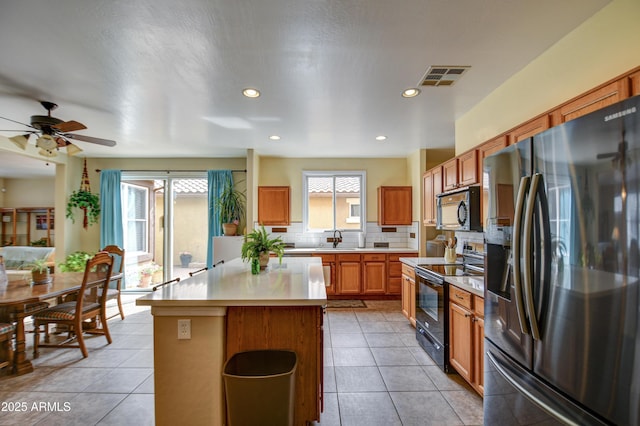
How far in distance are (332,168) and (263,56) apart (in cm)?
353

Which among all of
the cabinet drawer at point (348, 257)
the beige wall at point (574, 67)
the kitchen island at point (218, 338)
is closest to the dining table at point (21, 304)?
the kitchen island at point (218, 338)

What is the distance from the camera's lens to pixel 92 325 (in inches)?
141

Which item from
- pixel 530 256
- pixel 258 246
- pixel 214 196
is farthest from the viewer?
pixel 214 196

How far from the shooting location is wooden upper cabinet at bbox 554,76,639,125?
1327 millimetres

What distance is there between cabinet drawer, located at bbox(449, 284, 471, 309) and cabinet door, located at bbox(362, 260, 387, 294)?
2409 mm

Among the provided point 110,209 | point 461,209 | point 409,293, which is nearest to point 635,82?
point 461,209

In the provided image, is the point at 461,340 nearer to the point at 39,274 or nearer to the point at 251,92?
the point at 251,92

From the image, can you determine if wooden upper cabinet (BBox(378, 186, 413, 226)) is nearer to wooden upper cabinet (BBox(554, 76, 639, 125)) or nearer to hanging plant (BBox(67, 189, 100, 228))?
wooden upper cabinet (BBox(554, 76, 639, 125))

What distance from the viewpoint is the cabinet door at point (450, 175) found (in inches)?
124

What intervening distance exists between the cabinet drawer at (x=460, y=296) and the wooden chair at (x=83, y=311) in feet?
11.9

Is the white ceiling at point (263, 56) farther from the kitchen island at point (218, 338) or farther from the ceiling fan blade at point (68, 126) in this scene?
the kitchen island at point (218, 338)

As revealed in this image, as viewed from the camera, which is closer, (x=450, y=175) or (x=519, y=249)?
(x=519, y=249)

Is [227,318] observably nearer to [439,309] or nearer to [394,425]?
[394,425]

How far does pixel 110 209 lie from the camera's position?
5.42 metres
